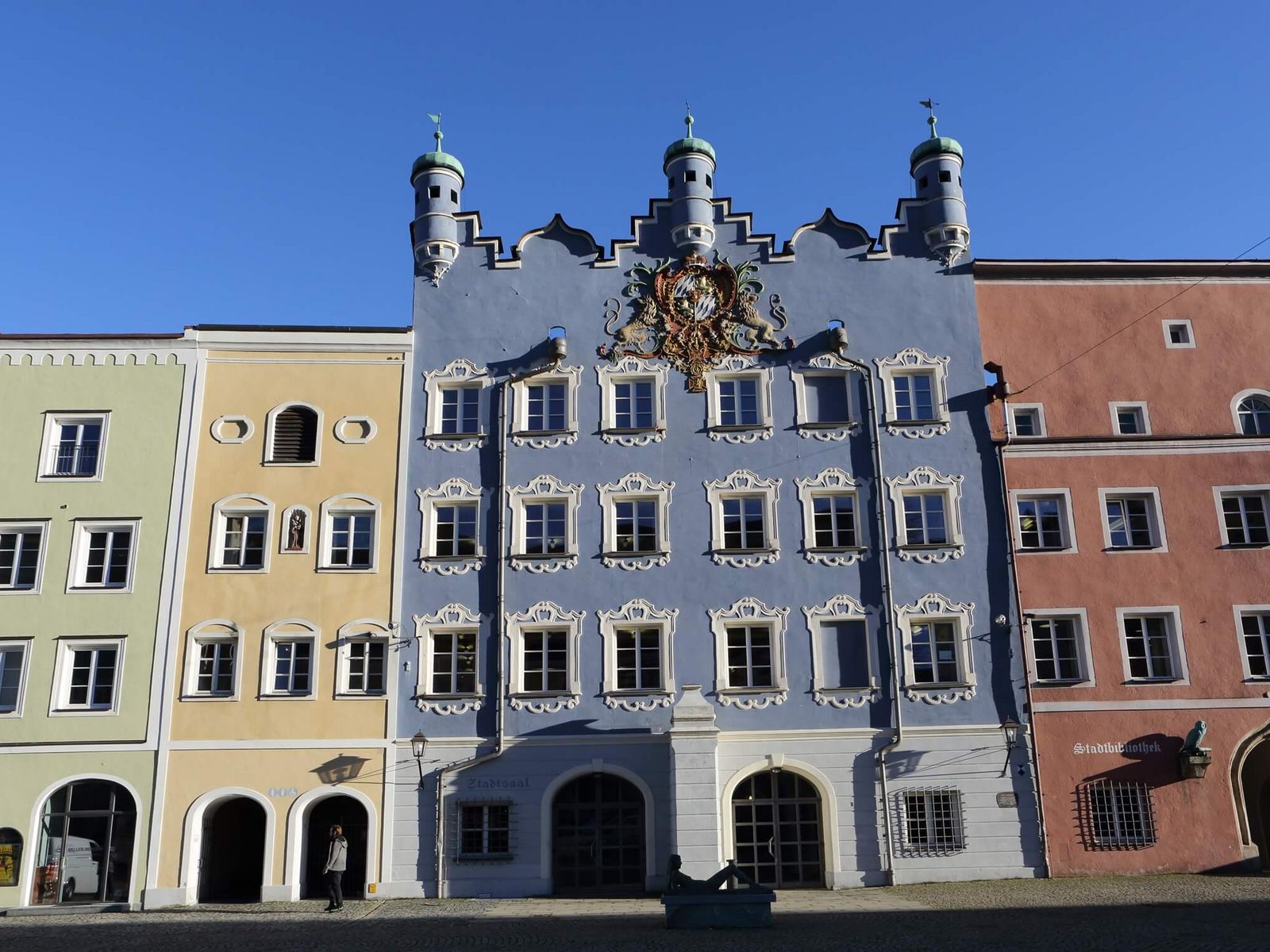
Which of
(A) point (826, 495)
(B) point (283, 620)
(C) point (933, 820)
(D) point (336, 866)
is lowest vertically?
(D) point (336, 866)

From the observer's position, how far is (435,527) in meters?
32.4

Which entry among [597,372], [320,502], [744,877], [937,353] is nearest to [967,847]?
[744,877]

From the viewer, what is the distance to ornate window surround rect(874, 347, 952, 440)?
32.7 meters

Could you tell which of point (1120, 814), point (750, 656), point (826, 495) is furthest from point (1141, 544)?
point (750, 656)

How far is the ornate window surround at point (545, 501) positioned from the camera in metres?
31.9

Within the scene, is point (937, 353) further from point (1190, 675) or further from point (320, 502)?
point (320, 502)

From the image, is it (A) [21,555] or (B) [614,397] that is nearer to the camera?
(A) [21,555]

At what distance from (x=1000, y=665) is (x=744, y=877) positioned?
1093 cm

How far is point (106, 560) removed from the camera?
32.0 meters

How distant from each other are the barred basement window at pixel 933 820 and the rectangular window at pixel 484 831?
9737 mm

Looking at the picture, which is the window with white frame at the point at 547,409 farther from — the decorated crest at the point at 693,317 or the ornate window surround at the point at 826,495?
the ornate window surround at the point at 826,495

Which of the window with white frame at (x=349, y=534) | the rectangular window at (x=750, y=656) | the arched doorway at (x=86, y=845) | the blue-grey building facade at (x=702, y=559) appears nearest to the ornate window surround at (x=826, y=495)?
the blue-grey building facade at (x=702, y=559)

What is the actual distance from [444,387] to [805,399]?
9.86m

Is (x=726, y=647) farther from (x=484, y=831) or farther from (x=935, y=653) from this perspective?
(x=484, y=831)
